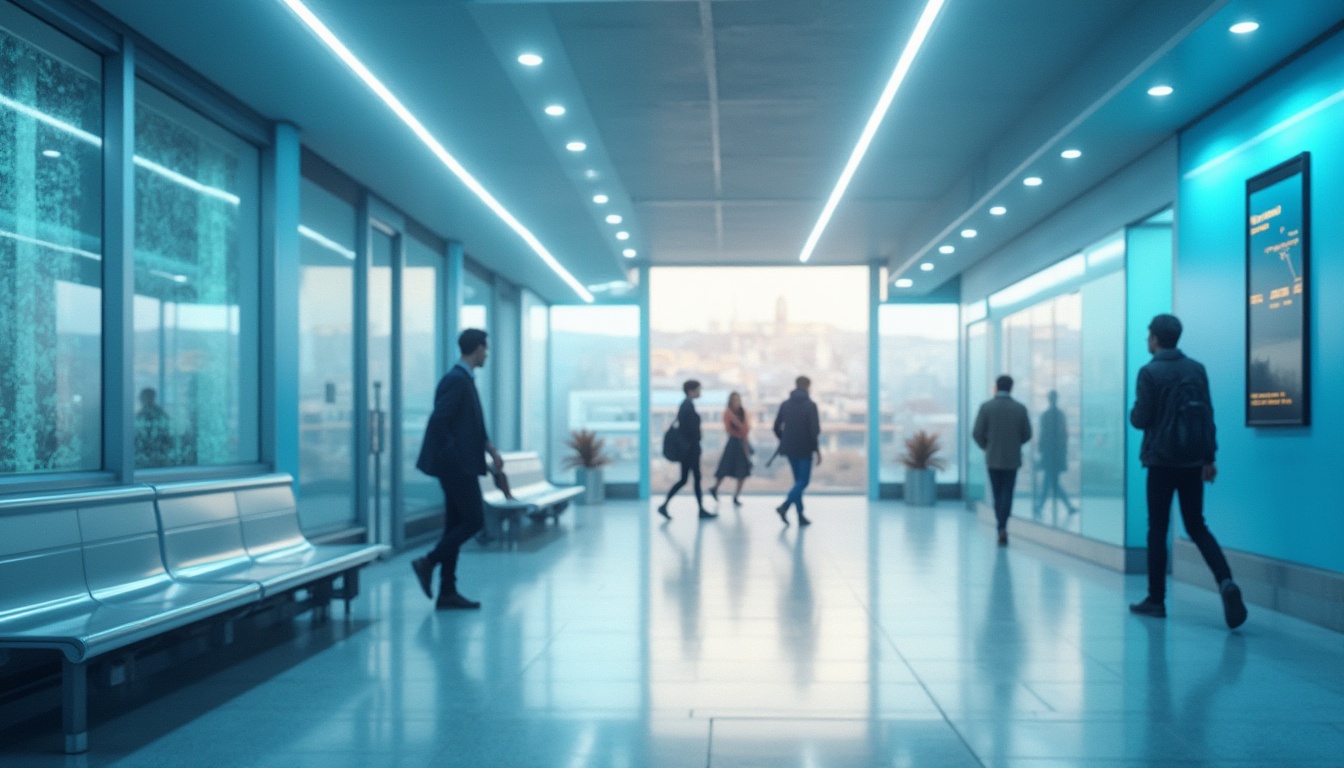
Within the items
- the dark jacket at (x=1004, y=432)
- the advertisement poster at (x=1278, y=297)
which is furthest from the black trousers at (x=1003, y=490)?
the advertisement poster at (x=1278, y=297)

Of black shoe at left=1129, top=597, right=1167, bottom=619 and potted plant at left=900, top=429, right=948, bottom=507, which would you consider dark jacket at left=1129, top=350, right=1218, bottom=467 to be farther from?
potted plant at left=900, top=429, right=948, bottom=507

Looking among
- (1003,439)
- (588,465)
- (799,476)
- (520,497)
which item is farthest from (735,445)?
(1003,439)

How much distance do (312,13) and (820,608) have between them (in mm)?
4665

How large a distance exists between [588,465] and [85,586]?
1392cm

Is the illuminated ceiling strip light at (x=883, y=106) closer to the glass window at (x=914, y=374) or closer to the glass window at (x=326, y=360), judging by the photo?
the glass window at (x=914, y=374)

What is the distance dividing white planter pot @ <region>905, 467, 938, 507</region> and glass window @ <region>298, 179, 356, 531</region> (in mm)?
10315

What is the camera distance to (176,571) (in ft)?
19.3

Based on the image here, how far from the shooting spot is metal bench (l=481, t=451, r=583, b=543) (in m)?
11.8

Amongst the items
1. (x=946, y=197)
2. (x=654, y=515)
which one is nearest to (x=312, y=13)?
(x=946, y=197)

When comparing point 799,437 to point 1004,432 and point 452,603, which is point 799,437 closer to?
point 1004,432

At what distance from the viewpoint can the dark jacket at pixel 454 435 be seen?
748 cm

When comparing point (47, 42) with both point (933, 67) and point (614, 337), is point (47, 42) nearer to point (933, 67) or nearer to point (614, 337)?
point (933, 67)

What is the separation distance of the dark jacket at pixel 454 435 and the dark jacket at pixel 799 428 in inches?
284

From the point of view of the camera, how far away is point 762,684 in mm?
5238
